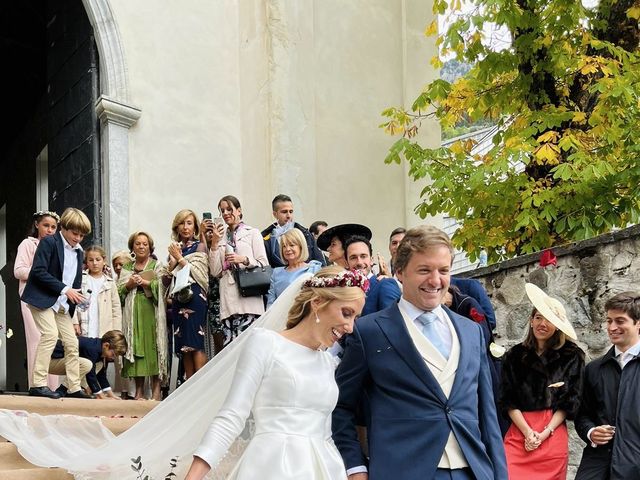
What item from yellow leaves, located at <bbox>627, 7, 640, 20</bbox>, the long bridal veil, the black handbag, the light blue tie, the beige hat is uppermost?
yellow leaves, located at <bbox>627, 7, 640, 20</bbox>

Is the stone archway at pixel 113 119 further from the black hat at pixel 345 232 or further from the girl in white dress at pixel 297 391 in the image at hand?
the girl in white dress at pixel 297 391

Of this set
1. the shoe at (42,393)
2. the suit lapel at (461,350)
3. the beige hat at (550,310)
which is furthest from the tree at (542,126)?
the suit lapel at (461,350)

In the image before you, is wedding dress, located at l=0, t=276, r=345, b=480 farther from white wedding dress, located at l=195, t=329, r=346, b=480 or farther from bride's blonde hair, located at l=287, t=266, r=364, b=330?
bride's blonde hair, located at l=287, t=266, r=364, b=330

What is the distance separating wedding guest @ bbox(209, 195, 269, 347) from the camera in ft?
27.4

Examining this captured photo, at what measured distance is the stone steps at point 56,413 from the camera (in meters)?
5.94

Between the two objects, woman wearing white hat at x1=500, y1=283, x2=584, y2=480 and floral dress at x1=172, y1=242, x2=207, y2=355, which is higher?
floral dress at x1=172, y1=242, x2=207, y2=355

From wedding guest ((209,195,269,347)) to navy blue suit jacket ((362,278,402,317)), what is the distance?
2542 mm

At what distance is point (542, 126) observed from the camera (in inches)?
415

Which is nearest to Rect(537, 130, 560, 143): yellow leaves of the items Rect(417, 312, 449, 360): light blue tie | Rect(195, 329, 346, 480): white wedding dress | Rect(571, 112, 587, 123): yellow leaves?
Rect(571, 112, 587, 123): yellow leaves

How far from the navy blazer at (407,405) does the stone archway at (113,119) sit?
770 centimetres

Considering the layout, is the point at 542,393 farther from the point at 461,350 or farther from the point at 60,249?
the point at 60,249

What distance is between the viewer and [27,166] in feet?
63.5

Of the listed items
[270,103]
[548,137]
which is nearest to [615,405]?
[548,137]

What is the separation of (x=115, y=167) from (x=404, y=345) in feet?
26.8
